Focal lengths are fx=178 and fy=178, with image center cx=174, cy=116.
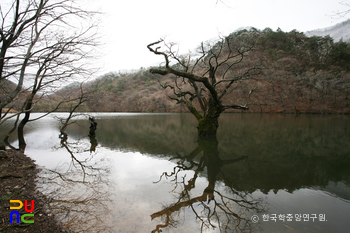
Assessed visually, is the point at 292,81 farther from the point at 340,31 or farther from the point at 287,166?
the point at 340,31

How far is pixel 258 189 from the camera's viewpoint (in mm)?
4516

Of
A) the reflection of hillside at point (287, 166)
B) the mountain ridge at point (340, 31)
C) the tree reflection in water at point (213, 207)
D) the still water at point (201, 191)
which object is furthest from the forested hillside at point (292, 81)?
the mountain ridge at point (340, 31)

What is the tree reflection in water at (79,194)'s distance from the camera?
3174 millimetres

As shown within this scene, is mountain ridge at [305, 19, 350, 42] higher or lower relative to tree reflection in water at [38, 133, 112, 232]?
higher

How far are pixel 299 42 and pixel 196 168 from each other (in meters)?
73.8

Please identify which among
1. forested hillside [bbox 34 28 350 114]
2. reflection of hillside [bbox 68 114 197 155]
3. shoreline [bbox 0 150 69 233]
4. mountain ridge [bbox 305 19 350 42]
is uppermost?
mountain ridge [bbox 305 19 350 42]

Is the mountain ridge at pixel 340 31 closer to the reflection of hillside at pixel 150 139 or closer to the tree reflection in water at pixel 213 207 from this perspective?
the reflection of hillside at pixel 150 139

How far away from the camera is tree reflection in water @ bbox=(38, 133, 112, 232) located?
10.4ft

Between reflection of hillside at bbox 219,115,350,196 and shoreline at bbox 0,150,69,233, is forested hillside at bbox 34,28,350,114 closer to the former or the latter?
shoreline at bbox 0,150,69,233

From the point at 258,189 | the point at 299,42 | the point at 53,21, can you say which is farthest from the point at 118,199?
the point at 299,42

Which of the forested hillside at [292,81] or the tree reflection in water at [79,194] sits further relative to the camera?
the forested hillside at [292,81]

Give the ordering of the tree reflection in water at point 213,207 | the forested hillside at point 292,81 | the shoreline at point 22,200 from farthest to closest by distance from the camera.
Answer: the forested hillside at point 292,81, the tree reflection in water at point 213,207, the shoreline at point 22,200

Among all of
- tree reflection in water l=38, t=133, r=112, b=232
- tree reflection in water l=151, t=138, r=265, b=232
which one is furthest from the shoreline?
tree reflection in water l=151, t=138, r=265, b=232

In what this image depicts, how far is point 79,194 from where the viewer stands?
433cm
